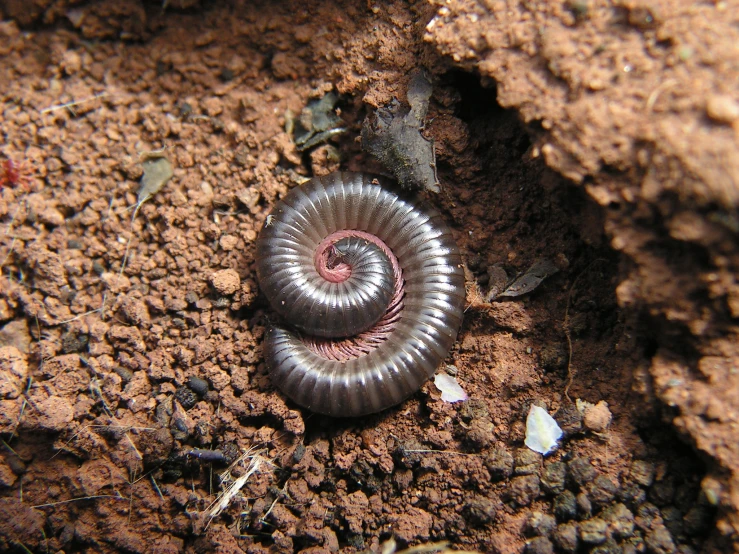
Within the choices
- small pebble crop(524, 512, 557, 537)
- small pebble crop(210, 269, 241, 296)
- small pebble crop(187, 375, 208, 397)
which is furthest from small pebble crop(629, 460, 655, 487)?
small pebble crop(210, 269, 241, 296)

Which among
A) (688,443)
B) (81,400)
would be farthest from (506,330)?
(81,400)

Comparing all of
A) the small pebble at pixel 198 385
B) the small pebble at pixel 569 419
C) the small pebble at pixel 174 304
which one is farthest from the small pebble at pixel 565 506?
the small pebble at pixel 174 304

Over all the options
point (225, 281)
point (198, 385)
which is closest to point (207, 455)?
point (198, 385)

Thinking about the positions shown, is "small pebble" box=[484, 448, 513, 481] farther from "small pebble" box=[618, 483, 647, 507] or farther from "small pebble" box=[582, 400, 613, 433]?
"small pebble" box=[618, 483, 647, 507]

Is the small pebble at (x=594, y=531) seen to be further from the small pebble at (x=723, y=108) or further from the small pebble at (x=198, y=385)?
the small pebble at (x=198, y=385)

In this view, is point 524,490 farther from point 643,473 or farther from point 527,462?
point 643,473

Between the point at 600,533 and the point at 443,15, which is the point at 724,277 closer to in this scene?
the point at 600,533
